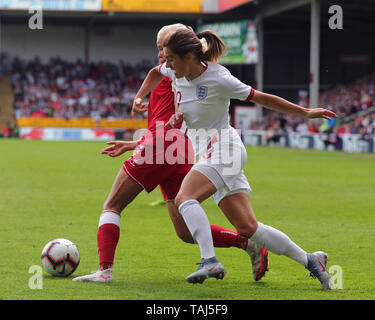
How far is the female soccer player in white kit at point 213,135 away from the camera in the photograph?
16.8ft

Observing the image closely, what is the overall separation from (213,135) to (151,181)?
74 centimetres

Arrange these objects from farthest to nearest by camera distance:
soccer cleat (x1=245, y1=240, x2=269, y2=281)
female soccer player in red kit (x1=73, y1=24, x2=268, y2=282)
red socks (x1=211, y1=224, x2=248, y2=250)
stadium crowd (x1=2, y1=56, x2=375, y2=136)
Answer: stadium crowd (x1=2, y1=56, x2=375, y2=136) → red socks (x1=211, y1=224, x2=248, y2=250) → soccer cleat (x1=245, y1=240, x2=269, y2=281) → female soccer player in red kit (x1=73, y1=24, x2=268, y2=282)

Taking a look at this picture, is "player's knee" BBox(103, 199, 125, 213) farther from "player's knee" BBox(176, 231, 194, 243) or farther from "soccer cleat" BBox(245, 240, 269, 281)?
"soccer cleat" BBox(245, 240, 269, 281)

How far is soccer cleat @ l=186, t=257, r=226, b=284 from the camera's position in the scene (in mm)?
4809

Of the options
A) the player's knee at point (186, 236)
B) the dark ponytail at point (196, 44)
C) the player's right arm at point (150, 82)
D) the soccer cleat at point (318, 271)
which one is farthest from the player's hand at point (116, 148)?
the soccer cleat at point (318, 271)

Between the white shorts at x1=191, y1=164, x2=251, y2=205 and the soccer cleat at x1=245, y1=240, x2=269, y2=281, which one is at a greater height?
the white shorts at x1=191, y1=164, x2=251, y2=205

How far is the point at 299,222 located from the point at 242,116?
3613cm

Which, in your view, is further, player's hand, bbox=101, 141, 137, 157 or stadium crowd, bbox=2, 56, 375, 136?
stadium crowd, bbox=2, 56, 375, 136

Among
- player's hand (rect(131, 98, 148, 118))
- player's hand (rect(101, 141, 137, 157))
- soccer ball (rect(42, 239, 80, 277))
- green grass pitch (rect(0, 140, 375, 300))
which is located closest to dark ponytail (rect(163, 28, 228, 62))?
player's hand (rect(131, 98, 148, 118))

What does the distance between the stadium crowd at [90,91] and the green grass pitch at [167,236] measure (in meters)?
26.0

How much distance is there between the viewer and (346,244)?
8.08 m

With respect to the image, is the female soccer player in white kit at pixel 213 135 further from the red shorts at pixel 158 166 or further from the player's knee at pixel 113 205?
the player's knee at pixel 113 205
